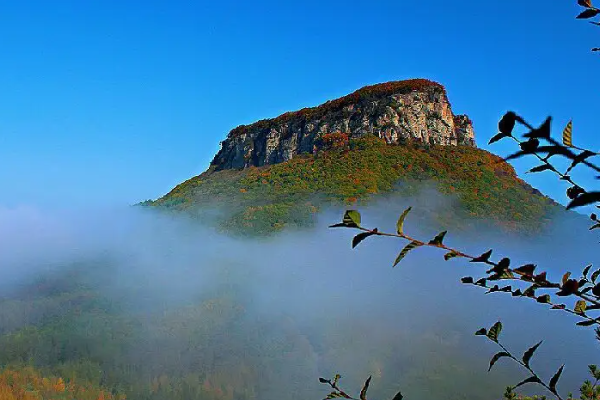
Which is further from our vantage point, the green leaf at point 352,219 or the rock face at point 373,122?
the rock face at point 373,122

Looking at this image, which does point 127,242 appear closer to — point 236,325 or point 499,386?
point 236,325

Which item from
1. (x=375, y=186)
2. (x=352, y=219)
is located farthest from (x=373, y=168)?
(x=352, y=219)

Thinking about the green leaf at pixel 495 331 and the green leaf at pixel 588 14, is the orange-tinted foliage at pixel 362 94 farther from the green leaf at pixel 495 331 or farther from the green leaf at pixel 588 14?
the green leaf at pixel 588 14

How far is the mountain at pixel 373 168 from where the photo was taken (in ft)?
175

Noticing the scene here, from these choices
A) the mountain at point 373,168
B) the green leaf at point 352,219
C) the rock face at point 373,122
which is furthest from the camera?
the rock face at point 373,122

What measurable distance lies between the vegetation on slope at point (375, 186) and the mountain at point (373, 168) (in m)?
0.10

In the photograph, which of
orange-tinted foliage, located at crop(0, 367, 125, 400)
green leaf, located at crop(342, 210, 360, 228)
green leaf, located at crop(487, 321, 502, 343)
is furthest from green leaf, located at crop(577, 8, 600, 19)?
orange-tinted foliage, located at crop(0, 367, 125, 400)

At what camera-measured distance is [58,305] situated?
48688 mm

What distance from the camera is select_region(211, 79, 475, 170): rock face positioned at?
55.2m

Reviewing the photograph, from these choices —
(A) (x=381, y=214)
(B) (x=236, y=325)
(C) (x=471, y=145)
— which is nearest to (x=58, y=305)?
(B) (x=236, y=325)

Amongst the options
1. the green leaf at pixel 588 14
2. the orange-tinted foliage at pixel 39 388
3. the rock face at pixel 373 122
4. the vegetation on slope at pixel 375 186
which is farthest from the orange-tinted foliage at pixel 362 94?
the green leaf at pixel 588 14

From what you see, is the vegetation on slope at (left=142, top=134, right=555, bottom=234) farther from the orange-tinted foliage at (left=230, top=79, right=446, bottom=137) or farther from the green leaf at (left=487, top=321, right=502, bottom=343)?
the green leaf at (left=487, top=321, right=502, bottom=343)

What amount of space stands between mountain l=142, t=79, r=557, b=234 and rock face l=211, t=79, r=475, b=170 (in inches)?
4.2

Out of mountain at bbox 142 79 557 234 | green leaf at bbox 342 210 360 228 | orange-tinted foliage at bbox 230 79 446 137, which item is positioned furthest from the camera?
orange-tinted foliage at bbox 230 79 446 137
